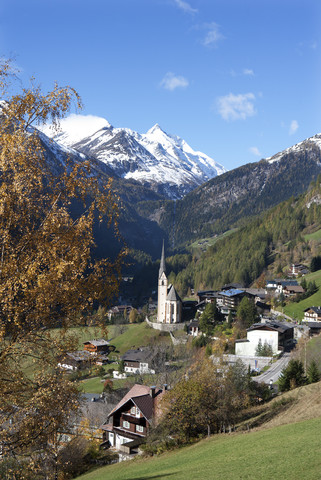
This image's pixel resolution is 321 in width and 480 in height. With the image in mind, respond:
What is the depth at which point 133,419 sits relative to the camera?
140 feet

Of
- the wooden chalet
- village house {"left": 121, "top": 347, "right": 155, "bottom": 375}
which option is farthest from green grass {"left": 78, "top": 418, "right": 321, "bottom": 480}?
the wooden chalet

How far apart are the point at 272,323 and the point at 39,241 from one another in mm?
72187

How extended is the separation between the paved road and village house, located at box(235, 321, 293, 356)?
2360mm

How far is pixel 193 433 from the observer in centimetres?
3706

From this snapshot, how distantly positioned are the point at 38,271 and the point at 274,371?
57870 mm

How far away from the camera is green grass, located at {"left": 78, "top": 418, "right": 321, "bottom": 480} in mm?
18234

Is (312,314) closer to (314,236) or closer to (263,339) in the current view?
(263,339)

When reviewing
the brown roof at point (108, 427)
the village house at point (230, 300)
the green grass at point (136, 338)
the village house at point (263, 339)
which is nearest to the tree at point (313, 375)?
the brown roof at point (108, 427)

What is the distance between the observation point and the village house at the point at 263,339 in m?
74.3

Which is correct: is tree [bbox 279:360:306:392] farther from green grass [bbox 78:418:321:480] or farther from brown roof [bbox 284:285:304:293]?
brown roof [bbox 284:285:304:293]

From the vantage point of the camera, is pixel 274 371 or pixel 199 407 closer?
pixel 199 407

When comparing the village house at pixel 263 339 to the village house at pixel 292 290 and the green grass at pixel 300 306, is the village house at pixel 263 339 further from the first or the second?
the village house at pixel 292 290

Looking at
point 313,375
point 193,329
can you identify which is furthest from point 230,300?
point 313,375

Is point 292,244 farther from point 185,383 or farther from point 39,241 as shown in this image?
point 39,241
